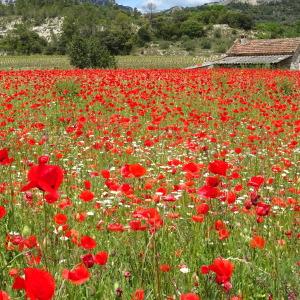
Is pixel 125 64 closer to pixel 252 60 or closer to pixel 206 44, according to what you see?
pixel 252 60

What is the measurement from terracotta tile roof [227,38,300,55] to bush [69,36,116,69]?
1789cm

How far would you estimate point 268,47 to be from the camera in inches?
1880

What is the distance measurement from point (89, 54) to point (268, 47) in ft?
68.5

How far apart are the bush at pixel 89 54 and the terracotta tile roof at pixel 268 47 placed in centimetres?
1789

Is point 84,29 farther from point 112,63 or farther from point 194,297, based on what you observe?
point 194,297

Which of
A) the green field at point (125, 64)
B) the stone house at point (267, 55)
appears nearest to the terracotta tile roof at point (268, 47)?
the stone house at point (267, 55)

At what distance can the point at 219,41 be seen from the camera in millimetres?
125438

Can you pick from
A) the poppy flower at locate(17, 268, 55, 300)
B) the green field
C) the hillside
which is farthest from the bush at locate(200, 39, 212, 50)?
the poppy flower at locate(17, 268, 55, 300)

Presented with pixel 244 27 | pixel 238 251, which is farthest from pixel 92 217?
pixel 244 27

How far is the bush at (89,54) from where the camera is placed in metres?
33.9

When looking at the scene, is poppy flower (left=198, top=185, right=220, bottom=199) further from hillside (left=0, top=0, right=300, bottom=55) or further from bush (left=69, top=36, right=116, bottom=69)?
hillside (left=0, top=0, right=300, bottom=55)

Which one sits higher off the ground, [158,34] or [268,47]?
[158,34]

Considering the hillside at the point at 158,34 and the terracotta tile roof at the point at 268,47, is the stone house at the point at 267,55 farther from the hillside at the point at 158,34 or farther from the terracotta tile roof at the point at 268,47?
the hillside at the point at 158,34

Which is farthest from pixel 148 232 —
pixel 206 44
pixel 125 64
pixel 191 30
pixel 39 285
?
pixel 191 30
